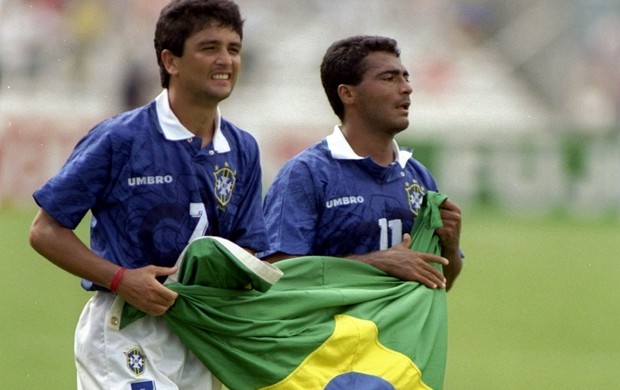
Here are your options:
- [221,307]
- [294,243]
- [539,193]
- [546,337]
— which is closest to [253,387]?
[221,307]

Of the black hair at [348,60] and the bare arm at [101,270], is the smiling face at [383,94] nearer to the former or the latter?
the black hair at [348,60]

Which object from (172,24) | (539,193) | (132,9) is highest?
(172,24)

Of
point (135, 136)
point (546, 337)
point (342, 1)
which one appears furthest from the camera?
point (342, 1)

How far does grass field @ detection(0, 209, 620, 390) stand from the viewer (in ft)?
33.2

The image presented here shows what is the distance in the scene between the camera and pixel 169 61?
5.55 m

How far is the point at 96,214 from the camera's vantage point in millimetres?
5426

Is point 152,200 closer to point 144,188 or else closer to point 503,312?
point 144,188

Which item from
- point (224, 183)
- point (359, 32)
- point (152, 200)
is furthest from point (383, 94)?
point (359, 32)

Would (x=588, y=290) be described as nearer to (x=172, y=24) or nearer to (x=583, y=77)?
(x=172, y=24)

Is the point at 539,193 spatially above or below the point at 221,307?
below

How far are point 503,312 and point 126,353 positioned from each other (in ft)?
27.0

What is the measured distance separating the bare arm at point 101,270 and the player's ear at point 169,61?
74cm

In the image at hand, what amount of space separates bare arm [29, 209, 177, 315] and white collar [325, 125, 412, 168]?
1277 mm

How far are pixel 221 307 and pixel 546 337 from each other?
6.90 meters
